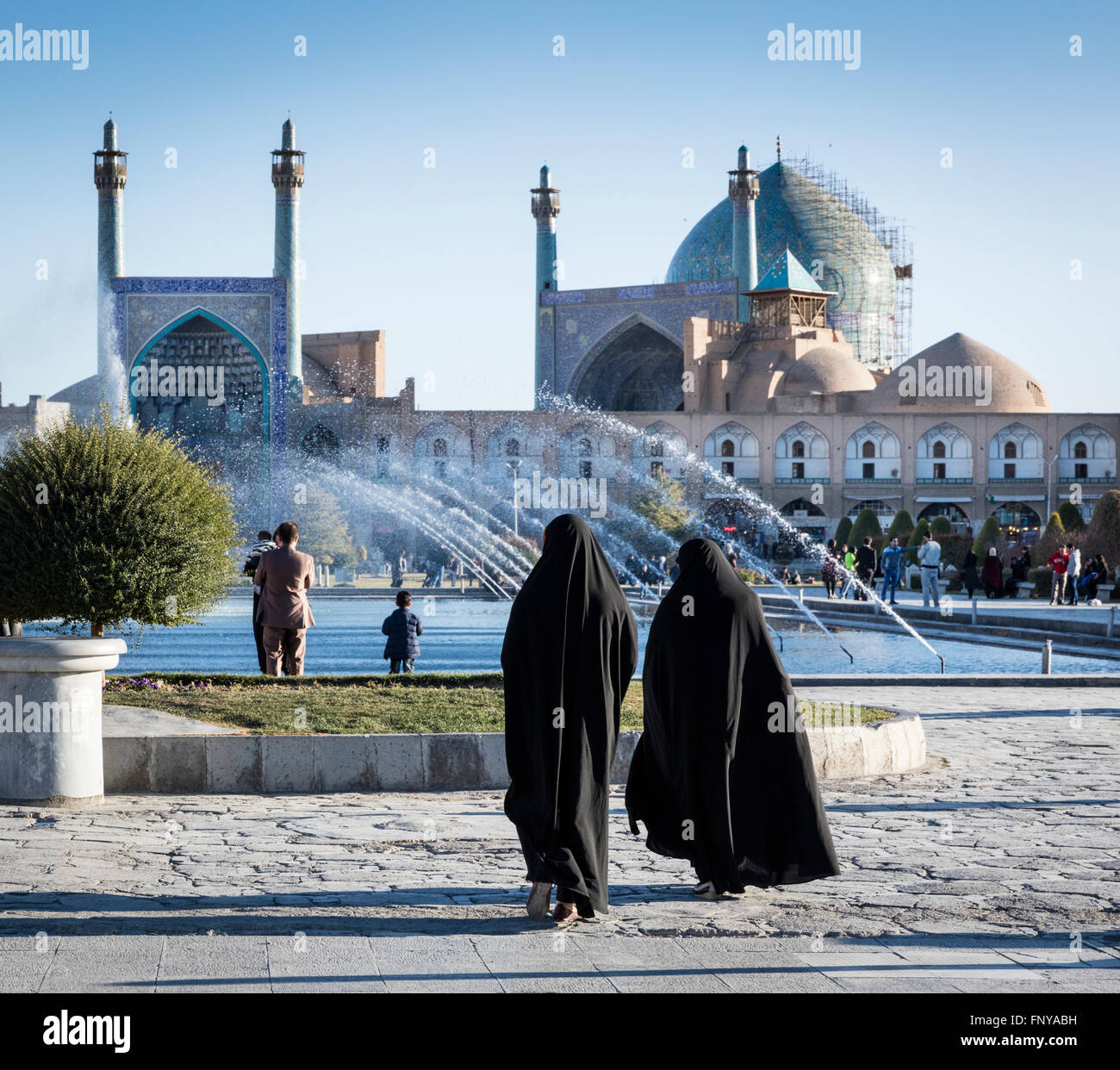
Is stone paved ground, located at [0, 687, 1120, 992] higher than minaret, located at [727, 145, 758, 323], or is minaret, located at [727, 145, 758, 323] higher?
minaret, located at [727, 145, 758, 323]

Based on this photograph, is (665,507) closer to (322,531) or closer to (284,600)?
(322,531)

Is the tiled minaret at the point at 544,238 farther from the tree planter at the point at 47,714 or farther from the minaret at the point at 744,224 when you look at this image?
the tree planter at the point at 47,714

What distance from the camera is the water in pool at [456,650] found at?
11898mm

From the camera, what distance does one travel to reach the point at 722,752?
13.5 feet

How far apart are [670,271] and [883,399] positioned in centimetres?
1169

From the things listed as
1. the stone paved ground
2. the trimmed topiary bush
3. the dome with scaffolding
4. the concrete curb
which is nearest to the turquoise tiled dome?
the dome with scaffolding

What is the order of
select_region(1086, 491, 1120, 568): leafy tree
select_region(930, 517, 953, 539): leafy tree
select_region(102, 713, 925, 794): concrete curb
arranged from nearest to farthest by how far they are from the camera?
select_region(102, 713, 925, 794): concrete curb → select_region(1086, 491, 1120, 568): leafy tree → select_region(930, 517, 953, 539): leafy tree

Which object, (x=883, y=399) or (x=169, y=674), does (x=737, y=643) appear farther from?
(x=883, y=399)

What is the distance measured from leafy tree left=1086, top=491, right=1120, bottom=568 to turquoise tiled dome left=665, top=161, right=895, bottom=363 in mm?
29065

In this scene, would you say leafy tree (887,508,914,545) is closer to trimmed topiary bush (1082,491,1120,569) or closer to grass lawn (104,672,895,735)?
trimmed topiary bush (1082,491,1120,569)

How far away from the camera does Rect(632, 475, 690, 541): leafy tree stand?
38.9 meters

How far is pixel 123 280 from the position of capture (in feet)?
122

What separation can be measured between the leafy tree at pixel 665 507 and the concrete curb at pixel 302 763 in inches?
1259
